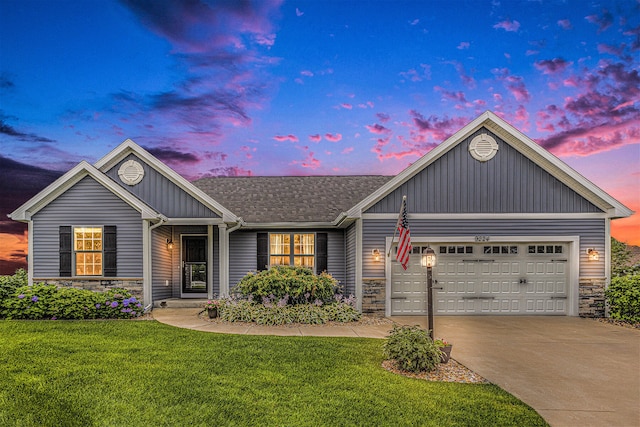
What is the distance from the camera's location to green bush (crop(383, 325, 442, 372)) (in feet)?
19.2

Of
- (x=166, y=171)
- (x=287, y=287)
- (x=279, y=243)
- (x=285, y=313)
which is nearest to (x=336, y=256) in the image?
(x=279, y=243)

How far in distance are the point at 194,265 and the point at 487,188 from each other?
10.0 m

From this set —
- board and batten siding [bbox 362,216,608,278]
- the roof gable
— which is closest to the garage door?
board and batten siding [bbox 362,216,608,278]

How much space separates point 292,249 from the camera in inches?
545

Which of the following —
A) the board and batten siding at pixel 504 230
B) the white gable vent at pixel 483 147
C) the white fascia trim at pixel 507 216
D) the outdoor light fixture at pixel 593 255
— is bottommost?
the outdoor light fixture at pixel 593 255

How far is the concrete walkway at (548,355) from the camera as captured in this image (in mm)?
4773

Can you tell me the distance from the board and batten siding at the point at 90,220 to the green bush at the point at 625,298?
1368cm

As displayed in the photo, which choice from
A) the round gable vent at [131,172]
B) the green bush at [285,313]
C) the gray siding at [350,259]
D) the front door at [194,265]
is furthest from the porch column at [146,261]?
the gray siding at [350,259]

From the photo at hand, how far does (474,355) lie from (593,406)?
2.43m

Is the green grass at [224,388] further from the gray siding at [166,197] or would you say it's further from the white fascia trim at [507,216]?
the gray siding at [166,197]

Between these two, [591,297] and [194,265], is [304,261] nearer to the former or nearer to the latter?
[194,265]

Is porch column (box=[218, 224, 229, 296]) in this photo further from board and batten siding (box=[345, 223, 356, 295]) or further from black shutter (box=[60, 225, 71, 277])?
black shutter (box=[60, 225, 71, 277])

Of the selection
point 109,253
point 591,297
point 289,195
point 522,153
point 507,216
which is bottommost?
point 591,297

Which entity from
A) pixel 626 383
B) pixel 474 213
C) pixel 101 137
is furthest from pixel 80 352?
pixel 101 137
